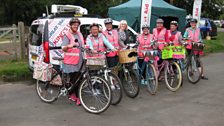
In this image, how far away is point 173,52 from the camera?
25.9 feet

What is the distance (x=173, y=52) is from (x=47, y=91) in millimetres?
2973

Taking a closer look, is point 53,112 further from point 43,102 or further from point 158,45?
point 158,45

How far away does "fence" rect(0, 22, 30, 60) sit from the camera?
1188cm

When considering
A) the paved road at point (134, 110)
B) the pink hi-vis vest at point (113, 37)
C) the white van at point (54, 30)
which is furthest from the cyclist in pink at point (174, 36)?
the white van at point (54, 30)

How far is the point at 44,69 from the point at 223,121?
11.4 ft

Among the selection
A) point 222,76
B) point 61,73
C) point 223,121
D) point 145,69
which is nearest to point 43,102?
point 61,73

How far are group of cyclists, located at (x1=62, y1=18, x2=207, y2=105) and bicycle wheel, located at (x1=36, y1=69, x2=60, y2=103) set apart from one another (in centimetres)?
36

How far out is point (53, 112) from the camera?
249 inches

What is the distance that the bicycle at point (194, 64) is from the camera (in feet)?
28.6

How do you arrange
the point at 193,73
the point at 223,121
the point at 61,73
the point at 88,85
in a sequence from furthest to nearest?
the point at 193,73
the point at 61,73
the point at 88,85
the point at 223,121

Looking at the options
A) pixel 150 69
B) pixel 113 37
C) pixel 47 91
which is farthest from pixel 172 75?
pixel 47 91

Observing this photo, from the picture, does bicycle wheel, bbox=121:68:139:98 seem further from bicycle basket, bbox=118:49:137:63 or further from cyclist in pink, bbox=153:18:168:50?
cyclist in pink, bbox=153:18:168:50

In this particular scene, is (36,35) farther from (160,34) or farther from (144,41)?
(160,34)

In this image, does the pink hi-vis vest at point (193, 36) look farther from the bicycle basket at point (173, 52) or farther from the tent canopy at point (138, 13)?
the tent canopy at point (138, 13)
